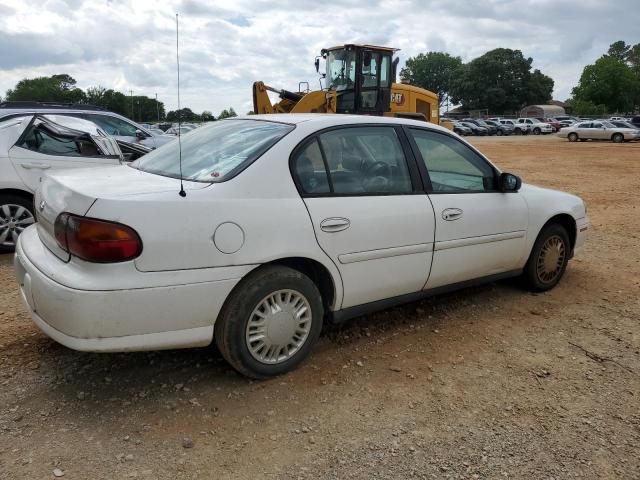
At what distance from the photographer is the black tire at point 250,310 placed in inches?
117

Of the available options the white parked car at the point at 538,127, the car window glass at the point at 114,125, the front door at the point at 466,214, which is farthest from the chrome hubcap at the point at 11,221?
the white parked car at the point at 538,127

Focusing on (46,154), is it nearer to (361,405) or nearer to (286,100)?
(361,405)

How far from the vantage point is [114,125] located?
418 inches

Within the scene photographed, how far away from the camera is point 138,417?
2.85 m

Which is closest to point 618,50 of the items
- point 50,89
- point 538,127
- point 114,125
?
point 538,127

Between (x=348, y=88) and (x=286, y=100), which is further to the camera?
(x=286, y=100)

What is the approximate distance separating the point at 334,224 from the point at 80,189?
4.61 ft

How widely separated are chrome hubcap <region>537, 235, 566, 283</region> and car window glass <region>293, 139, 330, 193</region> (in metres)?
2.33

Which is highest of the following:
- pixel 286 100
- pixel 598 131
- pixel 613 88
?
pixel 613 88

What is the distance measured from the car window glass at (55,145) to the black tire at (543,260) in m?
4.78

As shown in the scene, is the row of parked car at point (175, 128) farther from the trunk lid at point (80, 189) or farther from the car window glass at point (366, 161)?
the car window glass at point (366, 161)

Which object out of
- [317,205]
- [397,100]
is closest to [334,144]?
[317,205]

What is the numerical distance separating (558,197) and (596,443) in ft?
8.35

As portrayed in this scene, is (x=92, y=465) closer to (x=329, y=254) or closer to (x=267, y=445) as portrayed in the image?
(x=267, y=445)
